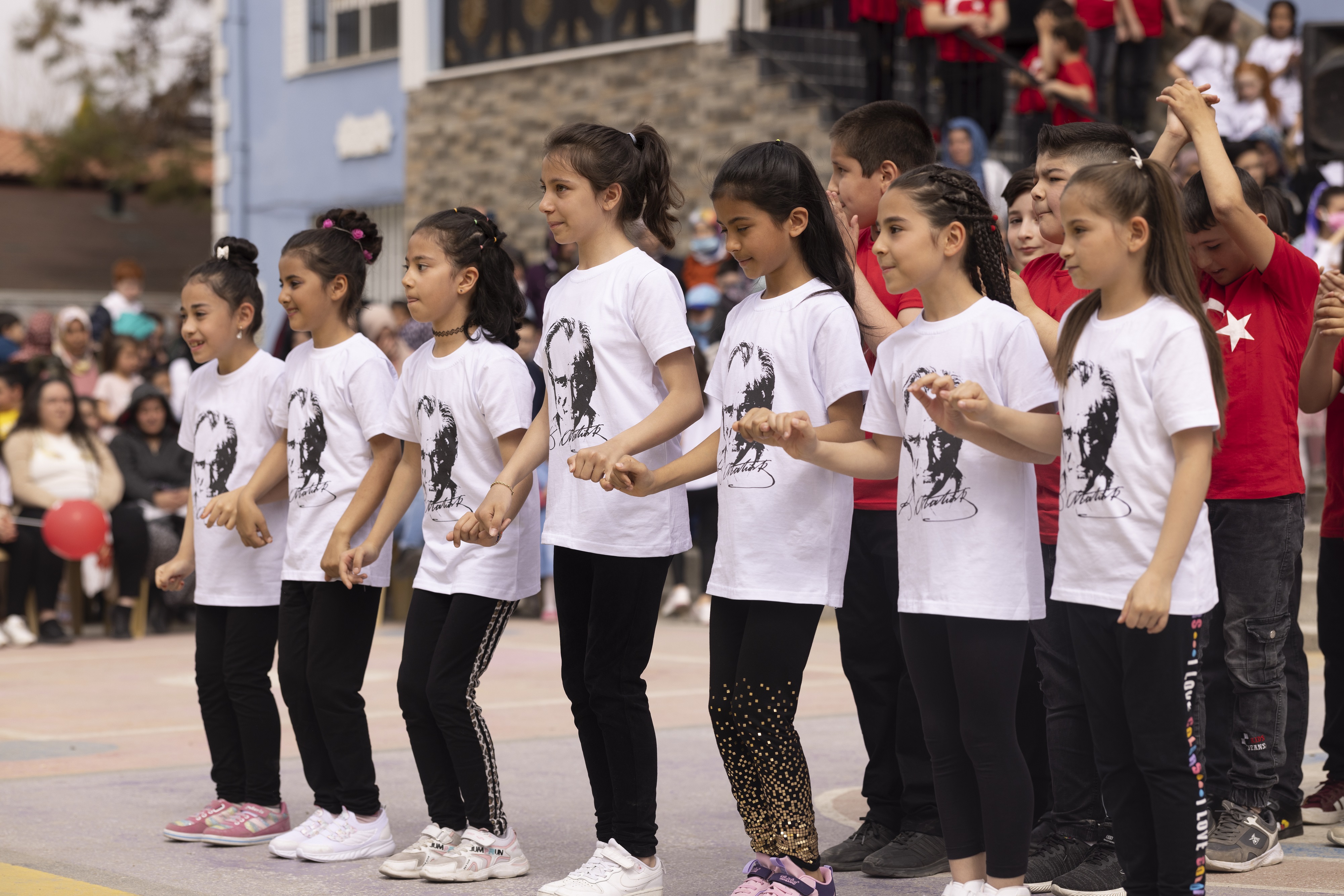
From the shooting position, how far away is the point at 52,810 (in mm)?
5309

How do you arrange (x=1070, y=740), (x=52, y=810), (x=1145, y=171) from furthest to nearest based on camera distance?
1. (x=52, y=810)
2. (x=1070, y=740)
3. (x=1145, y=171)

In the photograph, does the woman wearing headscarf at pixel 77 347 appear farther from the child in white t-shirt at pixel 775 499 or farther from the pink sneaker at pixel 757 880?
the pink sneaker at pixel 757 880

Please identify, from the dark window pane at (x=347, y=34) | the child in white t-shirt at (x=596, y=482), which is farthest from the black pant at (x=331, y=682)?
the dark window pane at (x=347, y=34)

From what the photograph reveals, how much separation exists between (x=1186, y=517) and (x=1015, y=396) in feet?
1.76

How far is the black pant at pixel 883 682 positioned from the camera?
14.7 ft

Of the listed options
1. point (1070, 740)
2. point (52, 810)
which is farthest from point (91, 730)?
point (1070, 740)

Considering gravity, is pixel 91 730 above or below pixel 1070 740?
below

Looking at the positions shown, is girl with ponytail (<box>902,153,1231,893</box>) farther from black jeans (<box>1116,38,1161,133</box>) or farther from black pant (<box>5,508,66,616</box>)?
black jeans (<box>1116,38,1161,133</box>)

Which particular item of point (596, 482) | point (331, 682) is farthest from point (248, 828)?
point (596, 482)

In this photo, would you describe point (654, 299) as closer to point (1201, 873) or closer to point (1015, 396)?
point (1015, 396)

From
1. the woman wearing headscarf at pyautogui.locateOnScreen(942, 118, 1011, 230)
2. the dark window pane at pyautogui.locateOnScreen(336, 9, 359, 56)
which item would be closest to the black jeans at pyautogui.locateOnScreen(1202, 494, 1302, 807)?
the woman wearing headscarf at pyautogui.locateOnScreen(942, 118, 1011, 230)

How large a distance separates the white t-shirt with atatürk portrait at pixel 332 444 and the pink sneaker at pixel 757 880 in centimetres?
149

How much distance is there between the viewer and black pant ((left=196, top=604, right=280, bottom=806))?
5035 mm

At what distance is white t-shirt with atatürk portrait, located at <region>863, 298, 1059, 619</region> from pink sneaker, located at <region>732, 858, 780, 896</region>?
73 cm
